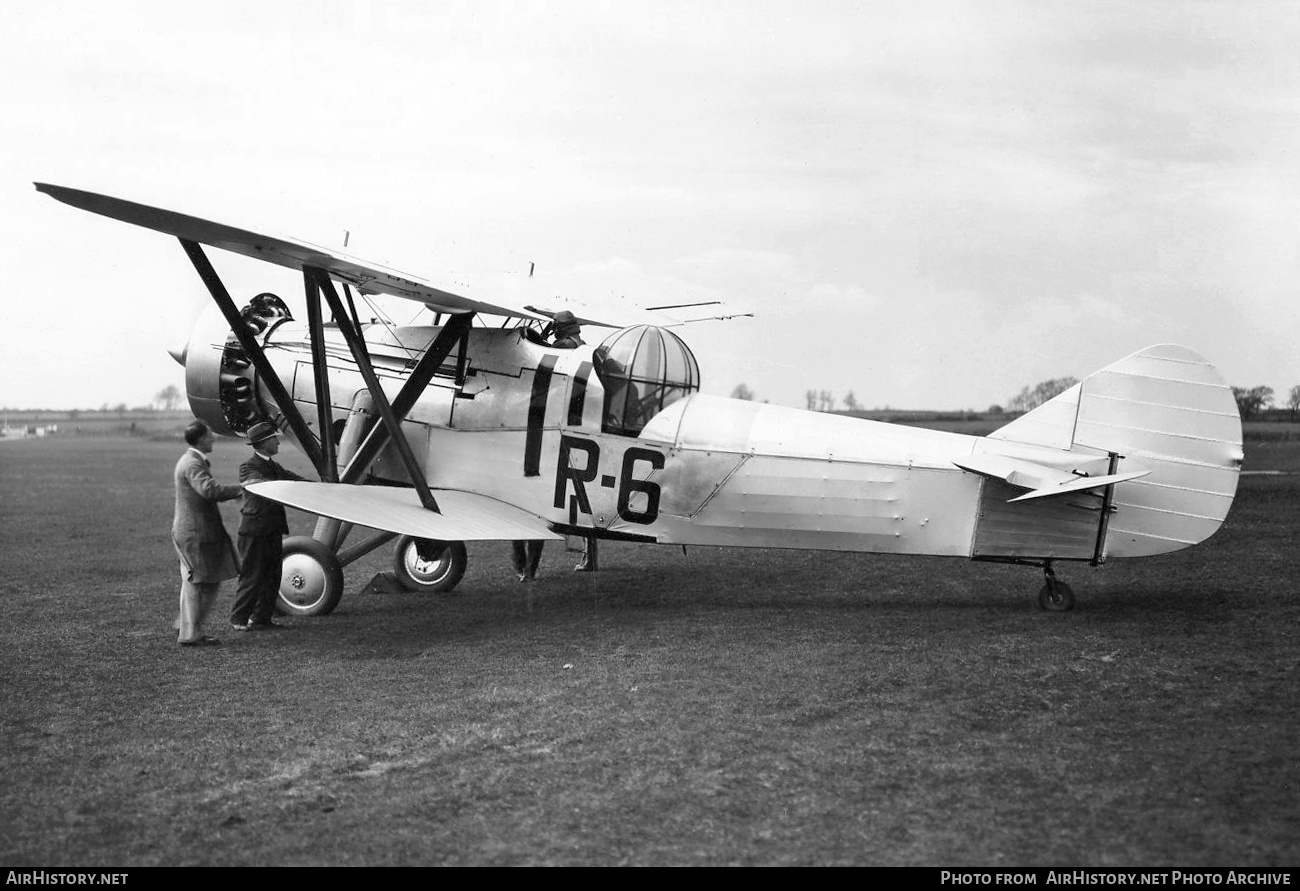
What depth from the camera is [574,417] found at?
28.3 feet

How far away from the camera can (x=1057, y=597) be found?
791 cm

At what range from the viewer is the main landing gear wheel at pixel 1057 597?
7891 mm

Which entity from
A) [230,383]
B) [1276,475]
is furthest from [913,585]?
[1276,475]

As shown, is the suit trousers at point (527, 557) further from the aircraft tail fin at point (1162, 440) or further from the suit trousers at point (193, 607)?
the aircraft tail fin at point (1162, 440)

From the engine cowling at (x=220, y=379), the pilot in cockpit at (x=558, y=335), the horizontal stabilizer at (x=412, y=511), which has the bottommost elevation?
the horizontal stabilizer at (x=412, y=511)

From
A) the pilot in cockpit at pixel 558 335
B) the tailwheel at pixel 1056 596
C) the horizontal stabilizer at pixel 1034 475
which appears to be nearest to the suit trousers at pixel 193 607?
the pilot in cockpit at pixel 558 335

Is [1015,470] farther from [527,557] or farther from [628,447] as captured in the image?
[527,557]

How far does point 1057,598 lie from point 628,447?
3.46 m

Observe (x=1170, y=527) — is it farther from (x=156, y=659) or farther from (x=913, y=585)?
(x=156, y=659)

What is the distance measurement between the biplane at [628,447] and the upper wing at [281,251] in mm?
23

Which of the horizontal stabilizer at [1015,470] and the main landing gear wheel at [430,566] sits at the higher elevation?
the horizontal stabilizer at [1015,470]

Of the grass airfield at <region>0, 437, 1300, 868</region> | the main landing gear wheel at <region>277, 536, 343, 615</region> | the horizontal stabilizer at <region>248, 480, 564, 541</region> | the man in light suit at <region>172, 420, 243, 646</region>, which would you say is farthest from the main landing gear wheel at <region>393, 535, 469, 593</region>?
the man in light suit at <region>172, 420, 243, 646</region>

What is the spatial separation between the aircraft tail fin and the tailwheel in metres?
0.46

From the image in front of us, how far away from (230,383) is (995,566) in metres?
7.61
